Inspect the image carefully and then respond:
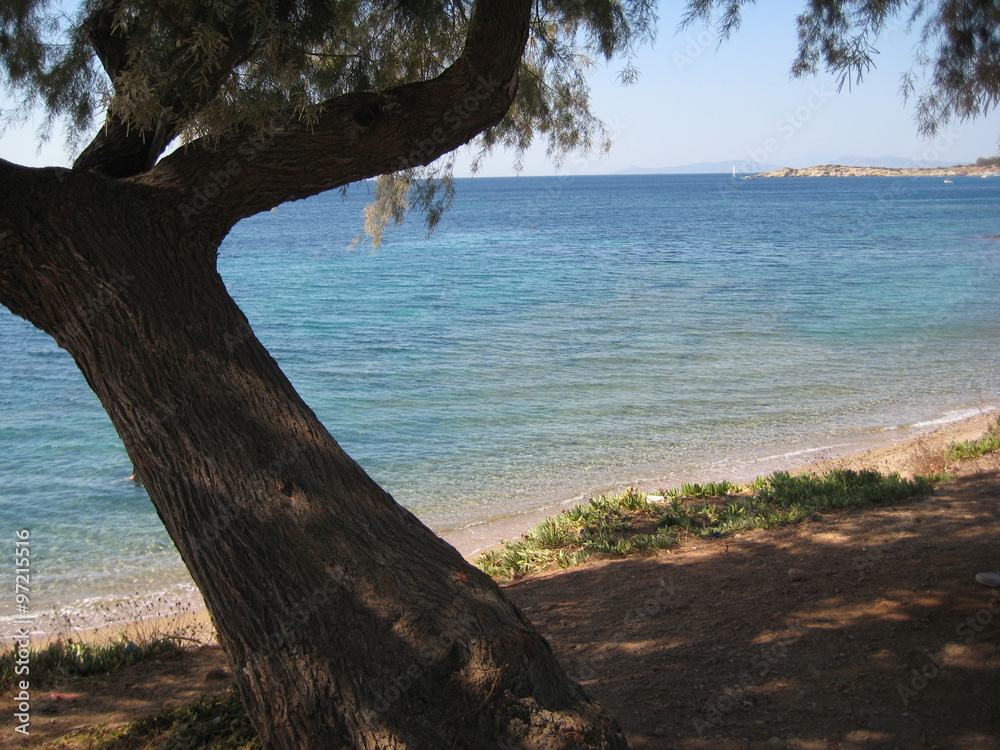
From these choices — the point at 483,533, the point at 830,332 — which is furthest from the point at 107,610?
the point at 830,332

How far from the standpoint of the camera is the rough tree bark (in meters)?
2.50

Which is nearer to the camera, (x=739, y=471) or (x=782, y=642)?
(x=782, y=642)

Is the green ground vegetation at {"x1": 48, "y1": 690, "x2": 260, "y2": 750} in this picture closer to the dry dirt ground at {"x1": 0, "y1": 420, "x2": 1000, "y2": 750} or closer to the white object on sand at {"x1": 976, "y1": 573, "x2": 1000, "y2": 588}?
the dry dirt ground at {"x1": 0, "y1": 420, "x2": 1000, "y2": 750}

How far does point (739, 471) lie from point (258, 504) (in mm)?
8627

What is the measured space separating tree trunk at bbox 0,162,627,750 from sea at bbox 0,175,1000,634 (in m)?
2.46

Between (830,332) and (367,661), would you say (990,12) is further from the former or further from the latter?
(830,332)

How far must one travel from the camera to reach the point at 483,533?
8648mm

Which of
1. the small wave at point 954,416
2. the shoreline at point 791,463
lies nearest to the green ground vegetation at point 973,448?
the shoreline at point 791,463

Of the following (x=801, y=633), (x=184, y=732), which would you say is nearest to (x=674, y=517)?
(x=801, y=633)

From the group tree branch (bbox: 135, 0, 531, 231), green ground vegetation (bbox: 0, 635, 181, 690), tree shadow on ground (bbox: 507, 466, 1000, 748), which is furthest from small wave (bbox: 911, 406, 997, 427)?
green ground vegetation (bbox: 0, 635, 181, 690)

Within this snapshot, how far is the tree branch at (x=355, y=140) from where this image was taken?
322cm

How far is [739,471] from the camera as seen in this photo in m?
A: 10.1

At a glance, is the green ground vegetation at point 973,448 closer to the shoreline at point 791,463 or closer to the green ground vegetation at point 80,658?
the shoreline at point 791,463

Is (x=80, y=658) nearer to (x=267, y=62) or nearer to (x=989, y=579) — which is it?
(x=267, y=62)
